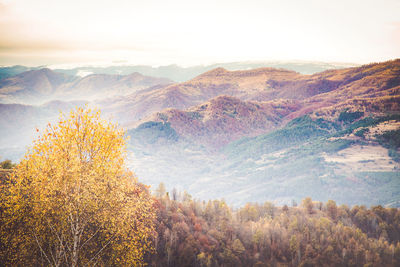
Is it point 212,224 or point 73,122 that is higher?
point 73,122

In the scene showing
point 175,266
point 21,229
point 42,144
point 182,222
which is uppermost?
point 42,144

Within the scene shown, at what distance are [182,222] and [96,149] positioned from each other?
14128 cm

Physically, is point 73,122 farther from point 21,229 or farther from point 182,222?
point 182,222

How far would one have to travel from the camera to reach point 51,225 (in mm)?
28812

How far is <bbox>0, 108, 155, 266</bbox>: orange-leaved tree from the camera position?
28.8 metres

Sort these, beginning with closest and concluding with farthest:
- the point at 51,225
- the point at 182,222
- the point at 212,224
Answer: the point at 51,225
the point at 182,222
the point at 212,224

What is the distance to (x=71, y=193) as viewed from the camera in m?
29.9

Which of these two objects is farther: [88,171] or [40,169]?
[40,169]

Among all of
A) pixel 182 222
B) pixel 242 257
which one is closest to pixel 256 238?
pixel 242 257

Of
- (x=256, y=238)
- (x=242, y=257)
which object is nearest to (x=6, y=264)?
(x=242, y=257)

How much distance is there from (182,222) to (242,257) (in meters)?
44.3

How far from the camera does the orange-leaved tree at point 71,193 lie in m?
28.8

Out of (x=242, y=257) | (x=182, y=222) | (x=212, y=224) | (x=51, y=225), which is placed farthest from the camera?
(x=212, y=224)

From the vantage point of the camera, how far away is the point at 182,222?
165625 mm
